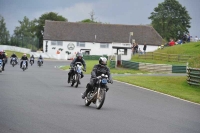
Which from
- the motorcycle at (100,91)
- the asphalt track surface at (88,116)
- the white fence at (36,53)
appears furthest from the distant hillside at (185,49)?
the motorcycle at (100,91)

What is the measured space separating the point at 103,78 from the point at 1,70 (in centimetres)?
2369

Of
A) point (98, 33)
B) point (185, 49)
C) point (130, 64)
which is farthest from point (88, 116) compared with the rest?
point (98, 33)

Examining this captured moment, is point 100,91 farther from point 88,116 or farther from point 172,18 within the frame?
point 172,18

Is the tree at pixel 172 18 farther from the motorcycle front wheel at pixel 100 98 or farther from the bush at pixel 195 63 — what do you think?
the motorcycle front wheel at pixel 100 98

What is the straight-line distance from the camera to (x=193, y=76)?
3447 cm

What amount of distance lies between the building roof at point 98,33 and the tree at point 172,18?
1257 cm

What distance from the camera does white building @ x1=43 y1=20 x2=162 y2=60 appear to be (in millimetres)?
113125

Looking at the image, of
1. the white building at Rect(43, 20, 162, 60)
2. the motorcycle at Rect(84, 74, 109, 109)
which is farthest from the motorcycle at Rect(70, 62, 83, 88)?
the white building at Rect(43, 20, 162, 60)

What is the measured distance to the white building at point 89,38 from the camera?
113m

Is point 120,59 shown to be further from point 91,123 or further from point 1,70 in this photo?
point 91,123

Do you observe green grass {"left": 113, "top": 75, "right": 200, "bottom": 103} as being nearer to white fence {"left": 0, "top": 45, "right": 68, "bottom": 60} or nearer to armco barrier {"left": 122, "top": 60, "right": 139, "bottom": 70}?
armco barrier {"left": 122, "top": 60, "right": 139, "bottom": 70}

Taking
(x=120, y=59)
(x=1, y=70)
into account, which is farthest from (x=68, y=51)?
(x=1, y=70)

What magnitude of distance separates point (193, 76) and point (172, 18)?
95.6 m

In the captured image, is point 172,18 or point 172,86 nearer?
point 172,86
